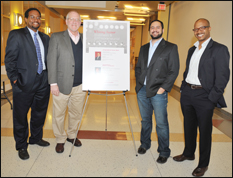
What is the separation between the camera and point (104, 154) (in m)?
2.72

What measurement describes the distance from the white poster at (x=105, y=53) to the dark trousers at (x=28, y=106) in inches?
22.9

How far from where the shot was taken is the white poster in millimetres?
2504

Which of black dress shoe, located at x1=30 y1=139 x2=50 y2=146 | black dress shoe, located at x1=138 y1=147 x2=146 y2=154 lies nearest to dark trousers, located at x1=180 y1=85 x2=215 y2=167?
black dress shoe, located at x1=138 y1=147 x2=146 y2=154

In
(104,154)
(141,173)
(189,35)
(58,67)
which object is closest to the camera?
(141,173)

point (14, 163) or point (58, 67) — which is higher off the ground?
point (58, 67)

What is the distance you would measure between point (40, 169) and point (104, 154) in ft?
2.76

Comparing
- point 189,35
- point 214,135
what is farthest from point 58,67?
point 189,35

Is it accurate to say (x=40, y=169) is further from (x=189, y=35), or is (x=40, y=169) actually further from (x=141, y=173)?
(x=189, y=35)

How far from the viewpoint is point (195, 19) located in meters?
6.38

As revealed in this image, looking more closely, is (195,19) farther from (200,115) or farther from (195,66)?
(200,115)

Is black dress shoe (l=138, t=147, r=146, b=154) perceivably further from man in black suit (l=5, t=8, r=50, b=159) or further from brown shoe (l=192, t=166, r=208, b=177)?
man in black suit (l=5, t=8, r=50, b=159)

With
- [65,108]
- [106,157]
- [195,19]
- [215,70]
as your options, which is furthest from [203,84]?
[195,19]

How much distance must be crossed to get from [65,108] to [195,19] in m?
5.53

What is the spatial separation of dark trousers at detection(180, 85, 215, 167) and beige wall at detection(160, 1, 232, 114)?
2825 mm
